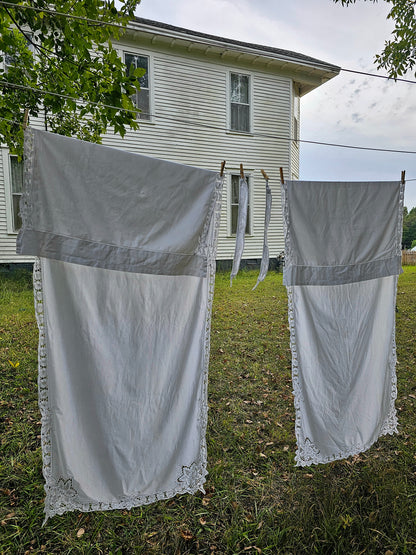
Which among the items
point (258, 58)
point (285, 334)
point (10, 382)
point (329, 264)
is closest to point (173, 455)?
point (329, 264)

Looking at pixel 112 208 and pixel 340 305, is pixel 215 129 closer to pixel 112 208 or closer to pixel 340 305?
pixel 340 305

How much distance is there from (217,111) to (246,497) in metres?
8.79

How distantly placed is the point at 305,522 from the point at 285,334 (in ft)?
10.9

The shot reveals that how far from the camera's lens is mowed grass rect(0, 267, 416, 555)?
6.55 ft

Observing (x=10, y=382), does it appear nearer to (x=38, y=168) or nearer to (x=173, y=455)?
(x=173, y=455)

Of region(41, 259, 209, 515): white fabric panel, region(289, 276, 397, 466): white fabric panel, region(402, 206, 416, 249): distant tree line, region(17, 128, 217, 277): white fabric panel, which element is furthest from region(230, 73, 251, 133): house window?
region(402, 206, 416, 249): distant tree line

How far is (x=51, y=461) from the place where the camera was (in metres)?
1.73

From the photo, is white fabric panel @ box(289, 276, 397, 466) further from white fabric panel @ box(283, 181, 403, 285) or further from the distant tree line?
the distant tree line

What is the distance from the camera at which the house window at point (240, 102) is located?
9.27 metres

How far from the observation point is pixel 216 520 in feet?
7.12

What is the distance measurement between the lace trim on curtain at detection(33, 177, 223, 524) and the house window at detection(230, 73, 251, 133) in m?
8.21

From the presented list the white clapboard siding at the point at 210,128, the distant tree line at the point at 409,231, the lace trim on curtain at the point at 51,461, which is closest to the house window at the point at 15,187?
the white clapboard siding at the point at 210,128

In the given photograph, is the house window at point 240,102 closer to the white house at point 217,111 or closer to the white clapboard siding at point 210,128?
the white house at point 217,111

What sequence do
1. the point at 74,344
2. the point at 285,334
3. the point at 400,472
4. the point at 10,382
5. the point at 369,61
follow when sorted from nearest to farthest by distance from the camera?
1. the point at 74,344
2. the point at 400,472
3. the point at 10,382
4. the point at 369,61
5. the point at 285,334
